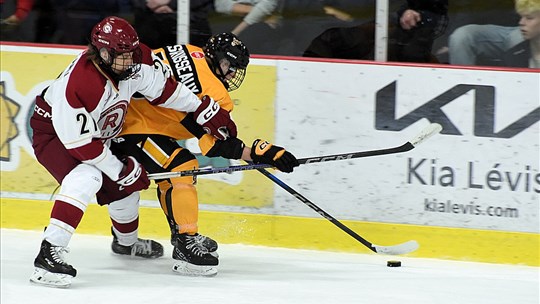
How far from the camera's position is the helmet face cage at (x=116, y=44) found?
150 inches

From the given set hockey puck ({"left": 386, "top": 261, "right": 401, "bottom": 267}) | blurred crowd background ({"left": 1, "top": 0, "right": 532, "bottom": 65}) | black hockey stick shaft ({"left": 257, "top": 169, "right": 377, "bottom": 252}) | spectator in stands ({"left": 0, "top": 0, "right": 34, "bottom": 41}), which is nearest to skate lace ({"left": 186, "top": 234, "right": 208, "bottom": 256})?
black hockey stick shaft ({"left": 257, "top": 169, "right": 377, "bottom": 252})

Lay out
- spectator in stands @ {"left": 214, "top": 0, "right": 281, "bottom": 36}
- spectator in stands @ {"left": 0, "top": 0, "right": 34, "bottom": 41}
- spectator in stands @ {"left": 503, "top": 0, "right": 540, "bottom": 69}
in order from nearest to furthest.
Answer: spectator in stands @ {"left": 503, "top": 0, "right": 540, "bottom": 69}, spectator in stands @ {"left": 214, "top": 0, "right": 281, "bottom": 36}, spectator in stands @ {"left": 0, "top": 0, "right": 34, "bottom": 41}

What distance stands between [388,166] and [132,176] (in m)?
1.10

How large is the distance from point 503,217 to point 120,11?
6.12 feet

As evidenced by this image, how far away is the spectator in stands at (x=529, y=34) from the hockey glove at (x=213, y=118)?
1.20m

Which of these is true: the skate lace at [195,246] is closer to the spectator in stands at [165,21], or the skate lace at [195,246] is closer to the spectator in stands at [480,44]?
the spectator in stands at [165,21]

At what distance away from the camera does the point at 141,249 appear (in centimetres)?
443

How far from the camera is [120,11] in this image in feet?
15.9

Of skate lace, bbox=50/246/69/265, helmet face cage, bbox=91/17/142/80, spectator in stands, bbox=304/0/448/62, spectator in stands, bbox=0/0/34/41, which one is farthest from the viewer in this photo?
spectator in stands, bbox=0/0/34/41

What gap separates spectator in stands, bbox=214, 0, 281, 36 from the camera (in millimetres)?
4699

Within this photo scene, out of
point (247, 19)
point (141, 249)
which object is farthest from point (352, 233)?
point (247, 19)

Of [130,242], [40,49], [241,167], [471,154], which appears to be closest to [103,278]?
[130,242]

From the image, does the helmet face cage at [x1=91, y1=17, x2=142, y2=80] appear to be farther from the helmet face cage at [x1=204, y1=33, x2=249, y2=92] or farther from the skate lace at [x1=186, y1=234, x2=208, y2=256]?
the skate lace at [x1=186, y1=234, x2=208, y2=256]

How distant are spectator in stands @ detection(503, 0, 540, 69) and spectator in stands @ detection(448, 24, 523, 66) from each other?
0.05m
